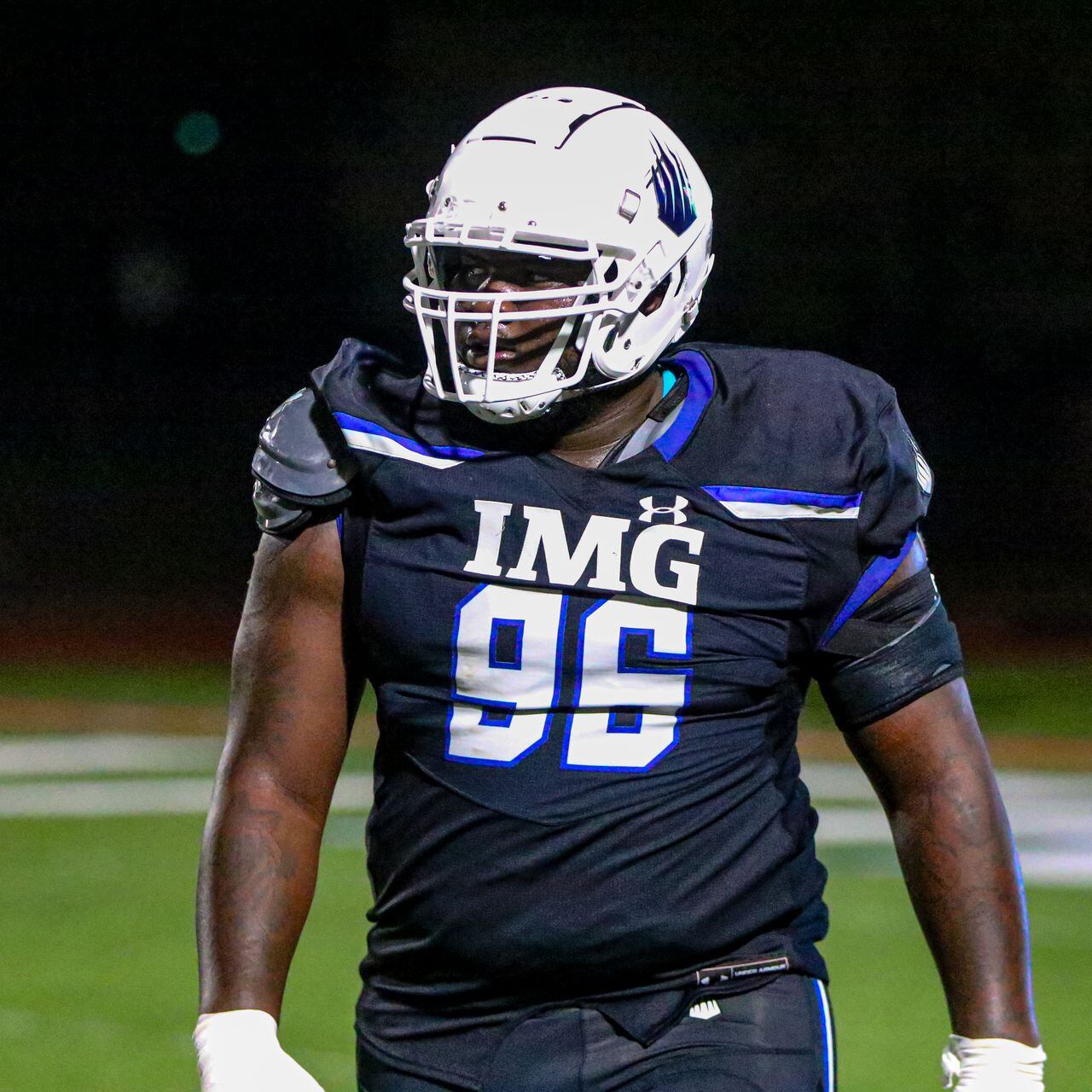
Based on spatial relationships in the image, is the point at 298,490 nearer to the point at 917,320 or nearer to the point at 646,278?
the point at 646,278

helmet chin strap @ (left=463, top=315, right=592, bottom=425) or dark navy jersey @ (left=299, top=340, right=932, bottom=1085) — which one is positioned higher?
helmet chin strap @ (left=463, top=315, right=592, bottom=425)

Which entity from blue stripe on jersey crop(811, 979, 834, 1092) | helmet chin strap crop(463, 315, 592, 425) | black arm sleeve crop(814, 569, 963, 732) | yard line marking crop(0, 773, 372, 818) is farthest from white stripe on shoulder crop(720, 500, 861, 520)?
yard line marking crop(0, 773, 372, 818)

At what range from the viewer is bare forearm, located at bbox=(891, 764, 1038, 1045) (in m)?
2.16

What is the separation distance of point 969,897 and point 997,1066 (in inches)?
7.5

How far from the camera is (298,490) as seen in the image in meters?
2.21

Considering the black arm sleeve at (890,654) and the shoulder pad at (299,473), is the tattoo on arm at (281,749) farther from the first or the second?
the black arm sleeve at (890,654)

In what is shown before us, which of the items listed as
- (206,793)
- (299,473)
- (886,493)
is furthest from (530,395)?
(206,793)

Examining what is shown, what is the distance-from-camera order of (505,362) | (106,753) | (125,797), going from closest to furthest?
(505,362) → (125,797) → (106,753)

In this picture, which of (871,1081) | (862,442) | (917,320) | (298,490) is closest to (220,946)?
(298,490)

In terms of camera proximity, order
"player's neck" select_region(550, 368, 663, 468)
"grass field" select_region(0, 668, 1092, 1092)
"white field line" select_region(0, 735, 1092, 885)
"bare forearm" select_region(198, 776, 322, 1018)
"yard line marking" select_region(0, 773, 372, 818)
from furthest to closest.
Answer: "yard line marking" select_region(0, 773, 372, 818), "white field line" select_region(0, 735, 1092, 885), "grass field" select_region(0, 668, 1092, 1092), "player's neck" select_region(550, 368, 663, 468), "bare forearm" select_region(198, 776, 322, 1018)

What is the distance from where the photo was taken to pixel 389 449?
2227 millimetres

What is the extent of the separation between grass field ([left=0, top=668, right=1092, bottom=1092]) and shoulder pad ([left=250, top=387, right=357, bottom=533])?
7.92 feet

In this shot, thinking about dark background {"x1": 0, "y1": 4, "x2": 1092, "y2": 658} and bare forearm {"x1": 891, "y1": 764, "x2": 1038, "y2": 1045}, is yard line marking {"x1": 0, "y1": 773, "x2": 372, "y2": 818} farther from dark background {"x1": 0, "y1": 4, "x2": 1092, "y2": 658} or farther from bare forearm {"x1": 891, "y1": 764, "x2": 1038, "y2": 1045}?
bare forearm {"x1": 891, "y1": 764, "x2": 1038, "y2": 1045}

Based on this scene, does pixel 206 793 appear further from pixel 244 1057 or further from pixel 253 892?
pixel 244 1057
